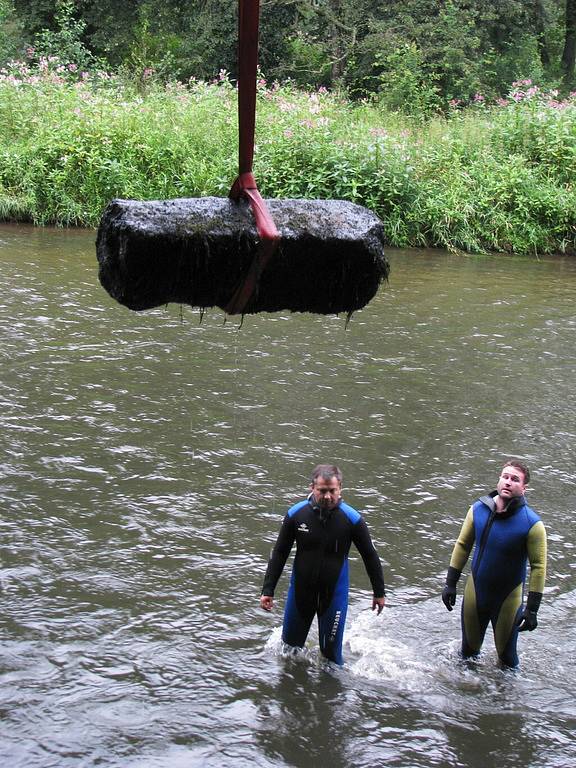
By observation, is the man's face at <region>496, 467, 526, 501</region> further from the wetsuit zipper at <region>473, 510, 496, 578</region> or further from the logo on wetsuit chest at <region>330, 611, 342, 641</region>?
the logo on wetsuit chest at <region>330, 611, 342, 641</region>

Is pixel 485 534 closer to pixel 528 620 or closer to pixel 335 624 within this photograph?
pixel 528 620

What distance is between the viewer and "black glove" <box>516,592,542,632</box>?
6457 millimetres

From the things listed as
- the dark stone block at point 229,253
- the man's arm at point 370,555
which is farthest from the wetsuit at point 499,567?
the dark stone block at point 229,253

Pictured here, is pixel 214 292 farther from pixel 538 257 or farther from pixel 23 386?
pixel 538 257

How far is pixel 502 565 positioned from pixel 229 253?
4.45 m

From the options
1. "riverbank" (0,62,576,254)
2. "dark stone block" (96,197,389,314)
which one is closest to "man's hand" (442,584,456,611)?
"dark stone block" (96,197,389,314)

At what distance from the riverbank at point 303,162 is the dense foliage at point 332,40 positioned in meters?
3.67

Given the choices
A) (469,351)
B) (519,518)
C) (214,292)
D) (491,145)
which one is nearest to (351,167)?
(491,145)

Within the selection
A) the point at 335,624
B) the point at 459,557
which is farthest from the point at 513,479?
the point at 335,624

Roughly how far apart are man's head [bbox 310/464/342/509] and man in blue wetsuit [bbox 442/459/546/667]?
1.04m

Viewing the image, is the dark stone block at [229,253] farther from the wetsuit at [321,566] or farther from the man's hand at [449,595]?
the man's hand at [449,595]

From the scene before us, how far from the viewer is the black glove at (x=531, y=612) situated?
646 cm

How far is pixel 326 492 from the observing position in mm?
6371

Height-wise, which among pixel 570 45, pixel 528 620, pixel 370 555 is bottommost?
pixel 528 620
